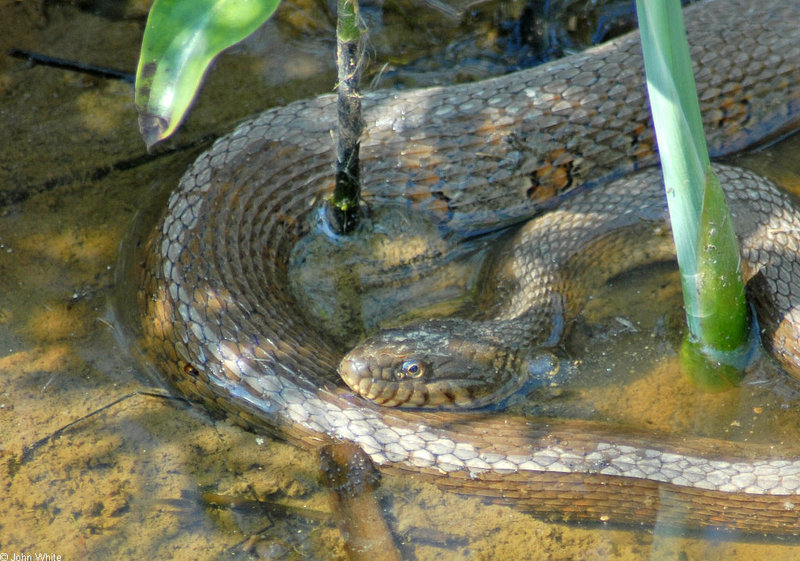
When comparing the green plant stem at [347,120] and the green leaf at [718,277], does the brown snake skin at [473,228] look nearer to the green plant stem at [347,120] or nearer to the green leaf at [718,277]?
the green plant stem at [347,120]

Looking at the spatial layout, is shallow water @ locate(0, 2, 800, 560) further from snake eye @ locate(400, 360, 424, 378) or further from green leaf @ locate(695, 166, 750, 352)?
snake eye @ locate(400, 360, 424, 378)

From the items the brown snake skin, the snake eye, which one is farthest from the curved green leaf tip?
the snake eye

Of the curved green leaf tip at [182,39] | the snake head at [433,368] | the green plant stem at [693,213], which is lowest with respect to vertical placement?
the snake head at [433,368]

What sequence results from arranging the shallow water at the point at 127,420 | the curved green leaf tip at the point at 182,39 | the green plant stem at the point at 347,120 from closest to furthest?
1. the curved green leaf tip at the point at 182,39
2. the green plant stem at the point at 347,120
3. the shallow water at the point at 127,420

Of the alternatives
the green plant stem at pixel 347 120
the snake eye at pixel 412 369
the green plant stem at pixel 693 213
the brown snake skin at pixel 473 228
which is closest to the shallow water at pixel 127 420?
the brown snake skin at pixel 473 228

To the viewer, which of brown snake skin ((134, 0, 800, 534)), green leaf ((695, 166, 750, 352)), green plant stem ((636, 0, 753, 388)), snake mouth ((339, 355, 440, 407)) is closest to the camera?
green plant stem ((636, 0, 753, 388))

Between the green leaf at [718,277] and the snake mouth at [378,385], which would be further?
the snake mouth at [378,385]

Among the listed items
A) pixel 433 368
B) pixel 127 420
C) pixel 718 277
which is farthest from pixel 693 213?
pixel 127 420

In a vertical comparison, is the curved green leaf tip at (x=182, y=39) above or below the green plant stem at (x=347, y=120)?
above
